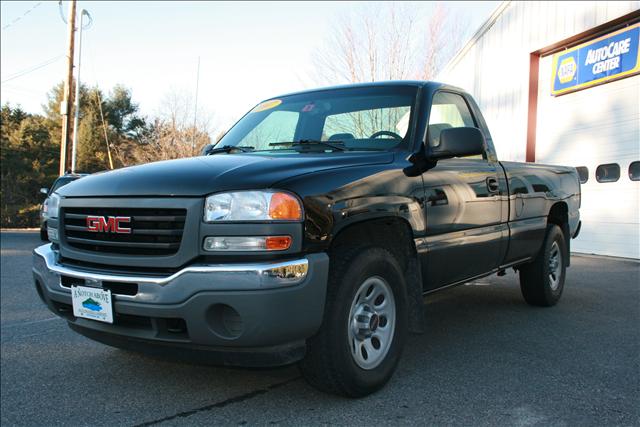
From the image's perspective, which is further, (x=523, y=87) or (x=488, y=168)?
(x=523, y=87)

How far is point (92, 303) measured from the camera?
9.23 feet

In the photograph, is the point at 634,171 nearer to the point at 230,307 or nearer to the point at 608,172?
the point at 608,172

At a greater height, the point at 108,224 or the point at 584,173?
the point at 108,224

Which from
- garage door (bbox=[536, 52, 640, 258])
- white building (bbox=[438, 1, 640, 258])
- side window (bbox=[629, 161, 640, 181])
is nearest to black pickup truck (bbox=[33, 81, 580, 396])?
side window (bbox=[629, 161, 640, 181])

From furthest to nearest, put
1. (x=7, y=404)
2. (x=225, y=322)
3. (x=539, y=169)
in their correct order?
1. (x=539, y=169)
2. (x=7, y=404)
3. (x=225, y=322)

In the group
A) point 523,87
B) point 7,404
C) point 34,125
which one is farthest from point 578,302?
point 34,125

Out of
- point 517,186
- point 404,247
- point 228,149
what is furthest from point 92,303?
point 517,186

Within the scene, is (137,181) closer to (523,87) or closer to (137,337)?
(137,337)

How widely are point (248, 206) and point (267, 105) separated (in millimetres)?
2196

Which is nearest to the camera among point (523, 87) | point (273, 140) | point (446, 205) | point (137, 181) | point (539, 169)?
point (137, 181)

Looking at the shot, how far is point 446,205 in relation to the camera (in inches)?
144

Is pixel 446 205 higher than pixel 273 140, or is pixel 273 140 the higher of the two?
pixel 273 140

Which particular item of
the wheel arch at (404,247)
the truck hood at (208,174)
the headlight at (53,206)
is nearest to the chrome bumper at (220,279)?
the truck hood at (208,174)

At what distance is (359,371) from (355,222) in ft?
2.59
